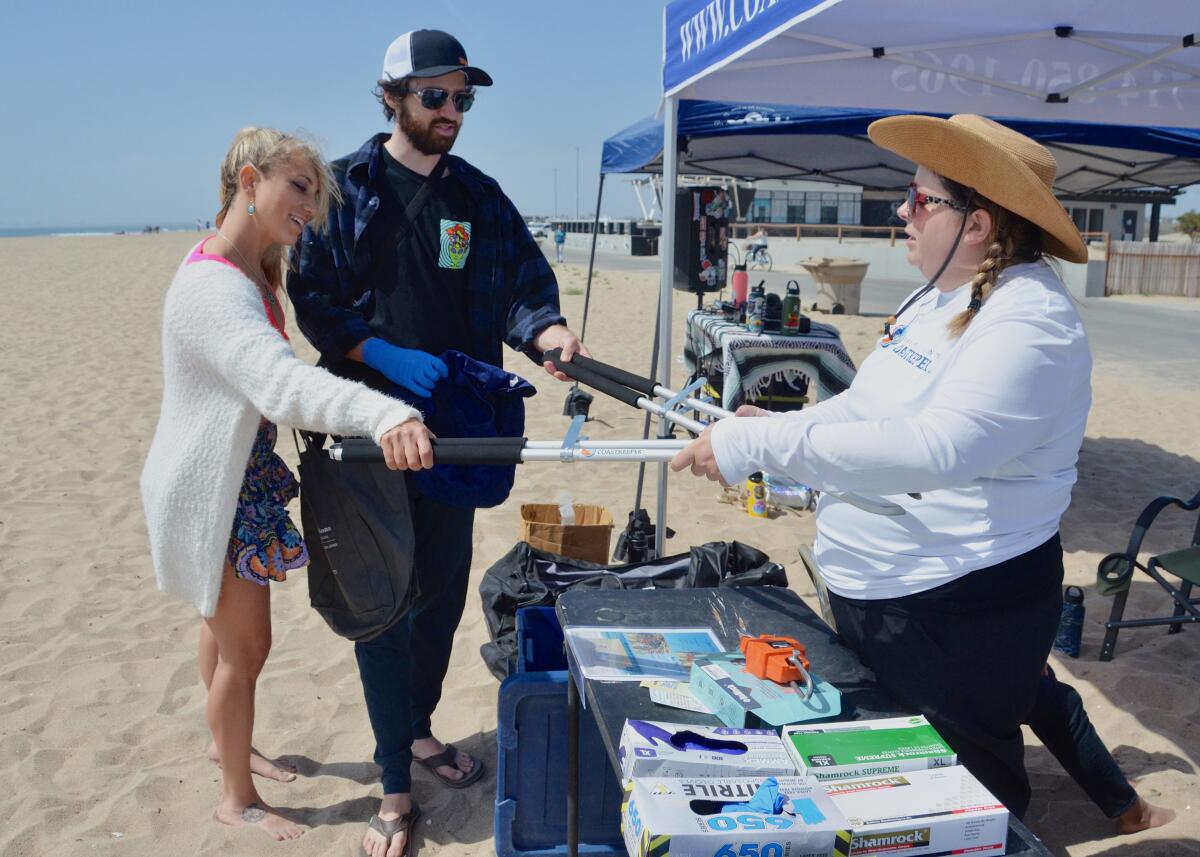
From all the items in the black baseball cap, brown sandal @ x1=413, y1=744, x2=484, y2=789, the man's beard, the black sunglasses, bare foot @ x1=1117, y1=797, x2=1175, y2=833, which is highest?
the black baseball cap

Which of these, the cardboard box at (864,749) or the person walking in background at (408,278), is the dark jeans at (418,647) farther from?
the cardboard box at (864,749)

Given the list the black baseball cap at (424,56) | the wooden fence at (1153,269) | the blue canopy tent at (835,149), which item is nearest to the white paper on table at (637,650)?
the black baseball cap at (424,56)

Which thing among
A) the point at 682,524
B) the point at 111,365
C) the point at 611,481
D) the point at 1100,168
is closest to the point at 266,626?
the point at 682,524

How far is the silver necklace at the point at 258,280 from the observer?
2.32m

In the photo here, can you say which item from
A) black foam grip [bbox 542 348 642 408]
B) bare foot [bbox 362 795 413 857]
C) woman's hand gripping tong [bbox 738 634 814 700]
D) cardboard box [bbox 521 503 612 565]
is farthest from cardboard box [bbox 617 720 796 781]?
cardboard box [bbox 521 503 612 565]

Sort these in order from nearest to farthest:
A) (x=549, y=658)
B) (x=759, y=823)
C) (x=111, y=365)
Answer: (x=759, y=823) < (x=549, y=658) < (x=111, y=365)

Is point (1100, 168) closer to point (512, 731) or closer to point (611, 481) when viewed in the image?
point (611, 481)

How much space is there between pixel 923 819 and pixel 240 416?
5.81ft

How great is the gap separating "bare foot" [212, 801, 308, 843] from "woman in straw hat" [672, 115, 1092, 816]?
178 cm

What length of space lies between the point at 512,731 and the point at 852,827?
127 cm

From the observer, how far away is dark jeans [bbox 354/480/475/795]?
2643mm

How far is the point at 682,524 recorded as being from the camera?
563cm

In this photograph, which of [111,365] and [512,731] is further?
[111,365]

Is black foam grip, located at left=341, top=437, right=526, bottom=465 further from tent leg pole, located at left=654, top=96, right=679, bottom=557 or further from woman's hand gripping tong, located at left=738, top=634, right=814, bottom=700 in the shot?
tent leg pole, located at left=654, top=96, right=679, bottom=557
